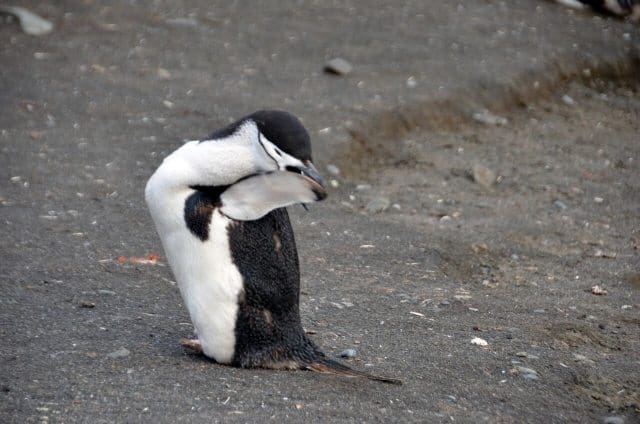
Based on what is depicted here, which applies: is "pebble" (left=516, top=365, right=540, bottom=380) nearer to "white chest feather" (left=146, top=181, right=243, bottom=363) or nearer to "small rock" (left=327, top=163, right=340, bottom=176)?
"white chest feather" (left=146, top=181, right=243, bottom=363)

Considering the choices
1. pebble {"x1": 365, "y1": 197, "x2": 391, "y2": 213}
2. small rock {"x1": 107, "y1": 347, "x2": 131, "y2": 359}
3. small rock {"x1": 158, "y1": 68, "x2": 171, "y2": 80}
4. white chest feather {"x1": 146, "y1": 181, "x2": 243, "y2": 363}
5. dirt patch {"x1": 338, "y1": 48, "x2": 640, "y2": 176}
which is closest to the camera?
white chest feather {"x1": 146, "y1": 181, "x2": 243, "y2": 363}

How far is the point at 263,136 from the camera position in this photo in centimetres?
322

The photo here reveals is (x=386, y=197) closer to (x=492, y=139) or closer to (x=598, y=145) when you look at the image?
(x=492, y=139)

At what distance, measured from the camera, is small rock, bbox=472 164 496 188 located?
22.0 ft

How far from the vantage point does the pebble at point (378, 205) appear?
602 centimetres

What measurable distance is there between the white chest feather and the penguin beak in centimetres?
38

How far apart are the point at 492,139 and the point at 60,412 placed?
4.97 metres

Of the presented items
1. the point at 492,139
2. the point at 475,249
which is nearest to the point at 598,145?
the point at 492,139

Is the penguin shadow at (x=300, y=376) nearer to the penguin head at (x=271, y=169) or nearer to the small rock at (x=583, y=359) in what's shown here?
the penguin head at (x=271, y=169)

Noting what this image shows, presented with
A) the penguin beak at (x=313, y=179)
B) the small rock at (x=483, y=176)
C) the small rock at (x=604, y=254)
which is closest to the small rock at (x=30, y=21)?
the small rock at (x=483, y=176)

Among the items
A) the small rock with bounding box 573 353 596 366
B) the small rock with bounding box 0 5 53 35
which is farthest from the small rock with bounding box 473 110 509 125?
the small rock with bounding box 573 353 596 366

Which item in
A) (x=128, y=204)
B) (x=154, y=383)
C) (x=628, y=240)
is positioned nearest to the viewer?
(x=154, y=383)

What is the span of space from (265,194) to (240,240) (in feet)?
0.66

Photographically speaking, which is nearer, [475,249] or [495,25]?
[475,249]
